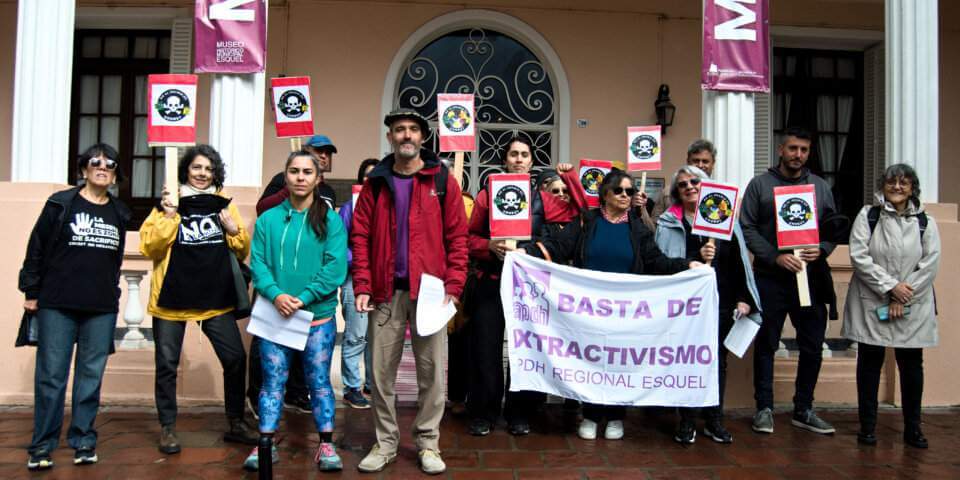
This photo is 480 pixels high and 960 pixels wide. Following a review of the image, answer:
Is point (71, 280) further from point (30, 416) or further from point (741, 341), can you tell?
point (741, 341)

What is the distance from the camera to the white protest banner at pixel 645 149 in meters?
5.56

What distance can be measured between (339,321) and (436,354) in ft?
6.48

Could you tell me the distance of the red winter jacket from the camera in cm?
397

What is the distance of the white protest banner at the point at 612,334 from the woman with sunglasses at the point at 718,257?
293mm

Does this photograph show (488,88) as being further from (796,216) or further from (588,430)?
(588,430)

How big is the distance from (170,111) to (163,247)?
921mm

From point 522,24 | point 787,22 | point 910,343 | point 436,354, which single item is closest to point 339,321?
point 436,354

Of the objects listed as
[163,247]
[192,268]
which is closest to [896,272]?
[192,268]

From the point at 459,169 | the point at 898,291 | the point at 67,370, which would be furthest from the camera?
the point at 459,169

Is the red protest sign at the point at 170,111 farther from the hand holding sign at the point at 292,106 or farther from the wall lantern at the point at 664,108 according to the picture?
the wall lantern at the point at 664,108

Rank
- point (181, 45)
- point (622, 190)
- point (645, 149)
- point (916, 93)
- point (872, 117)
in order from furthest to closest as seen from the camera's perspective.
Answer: point (872, 117)
point (181, 45)
point (916, 93)
point (645, 149)
point (622, 190)

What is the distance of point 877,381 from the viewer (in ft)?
16.1

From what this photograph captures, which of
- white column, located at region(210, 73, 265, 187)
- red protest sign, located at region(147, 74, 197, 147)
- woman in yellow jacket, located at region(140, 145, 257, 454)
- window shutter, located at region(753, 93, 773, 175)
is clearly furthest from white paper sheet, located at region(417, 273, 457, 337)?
window shutter, located at region(753, 93, 773, 175)

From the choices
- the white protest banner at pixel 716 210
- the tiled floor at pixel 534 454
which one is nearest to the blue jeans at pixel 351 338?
the tiled floor at pixel 534 454
